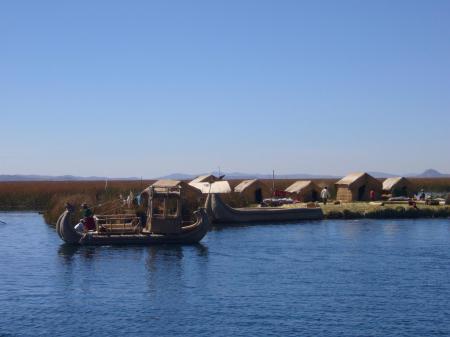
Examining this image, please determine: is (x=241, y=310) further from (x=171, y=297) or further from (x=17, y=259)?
(x=17, y=259)

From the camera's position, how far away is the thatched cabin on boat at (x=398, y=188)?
66.5 m

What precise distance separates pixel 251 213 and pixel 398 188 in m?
17.7

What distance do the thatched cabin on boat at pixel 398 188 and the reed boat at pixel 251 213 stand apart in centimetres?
1199

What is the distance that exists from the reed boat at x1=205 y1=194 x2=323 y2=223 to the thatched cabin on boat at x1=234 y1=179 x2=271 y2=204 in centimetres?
904

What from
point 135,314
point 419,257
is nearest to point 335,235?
point 419,257

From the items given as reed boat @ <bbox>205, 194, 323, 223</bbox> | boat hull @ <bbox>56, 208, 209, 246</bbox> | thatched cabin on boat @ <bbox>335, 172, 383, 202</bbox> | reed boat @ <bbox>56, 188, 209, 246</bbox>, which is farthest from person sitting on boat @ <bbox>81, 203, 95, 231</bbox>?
thatched cabin on boat @ <bbox>335, 172, 383, 202</bbox>

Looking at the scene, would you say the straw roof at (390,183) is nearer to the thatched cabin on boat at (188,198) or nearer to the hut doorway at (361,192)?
the hut doorway at (361,192)

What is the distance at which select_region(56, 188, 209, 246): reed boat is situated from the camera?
132ft

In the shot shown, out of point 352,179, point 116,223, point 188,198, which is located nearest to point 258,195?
point 352,179

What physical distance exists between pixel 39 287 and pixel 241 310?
8702 millimetres

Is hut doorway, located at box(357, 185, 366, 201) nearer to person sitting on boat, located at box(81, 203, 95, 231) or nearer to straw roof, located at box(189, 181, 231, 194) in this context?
straw roof, located at box(189, 181, 231, 194)

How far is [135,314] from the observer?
2422 cm

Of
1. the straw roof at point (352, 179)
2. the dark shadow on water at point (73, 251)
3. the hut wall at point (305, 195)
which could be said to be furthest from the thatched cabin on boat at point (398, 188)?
the dark shadow on water at point (73, 251)

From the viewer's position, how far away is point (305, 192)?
220ft
